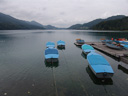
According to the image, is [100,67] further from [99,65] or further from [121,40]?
[121,40]

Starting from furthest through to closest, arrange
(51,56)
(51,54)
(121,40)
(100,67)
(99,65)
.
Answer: (121,40), (51,54), (51,56), (99,65), (100,67)

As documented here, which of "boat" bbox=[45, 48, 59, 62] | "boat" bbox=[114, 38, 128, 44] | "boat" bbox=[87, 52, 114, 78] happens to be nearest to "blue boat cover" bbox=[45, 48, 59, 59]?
"boat" bbox=[45, 48, 59, 62]

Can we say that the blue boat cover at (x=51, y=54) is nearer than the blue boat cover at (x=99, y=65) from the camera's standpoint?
No

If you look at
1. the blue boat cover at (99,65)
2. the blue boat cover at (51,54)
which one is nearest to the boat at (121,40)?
the blue boat cover at (99,65)

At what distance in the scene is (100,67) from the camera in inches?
564

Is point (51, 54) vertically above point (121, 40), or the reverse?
point (51, 54)

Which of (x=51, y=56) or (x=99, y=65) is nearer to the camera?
(x=99, y=65)

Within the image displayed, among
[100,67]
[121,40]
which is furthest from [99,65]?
[121,40]

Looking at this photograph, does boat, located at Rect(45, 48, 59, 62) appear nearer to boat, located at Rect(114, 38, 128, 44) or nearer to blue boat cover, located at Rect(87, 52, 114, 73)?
blue boat cover, located at Rect(87, 52, 114, 73)

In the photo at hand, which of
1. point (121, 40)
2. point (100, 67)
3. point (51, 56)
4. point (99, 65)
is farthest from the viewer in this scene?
point (121, 40)

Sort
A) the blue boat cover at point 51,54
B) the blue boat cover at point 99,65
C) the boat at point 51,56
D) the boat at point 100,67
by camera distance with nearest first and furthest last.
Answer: the boat at point 100,67 < the blue boat cover at point 99,65 < the boat at point 51,56 < the blue boat cover at point 51,54

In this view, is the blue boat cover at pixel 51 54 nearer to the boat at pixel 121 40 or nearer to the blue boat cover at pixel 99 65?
the blue boat cover at pixel 99 65

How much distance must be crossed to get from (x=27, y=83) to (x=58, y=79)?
448 cm

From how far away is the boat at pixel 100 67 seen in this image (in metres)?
13.1
